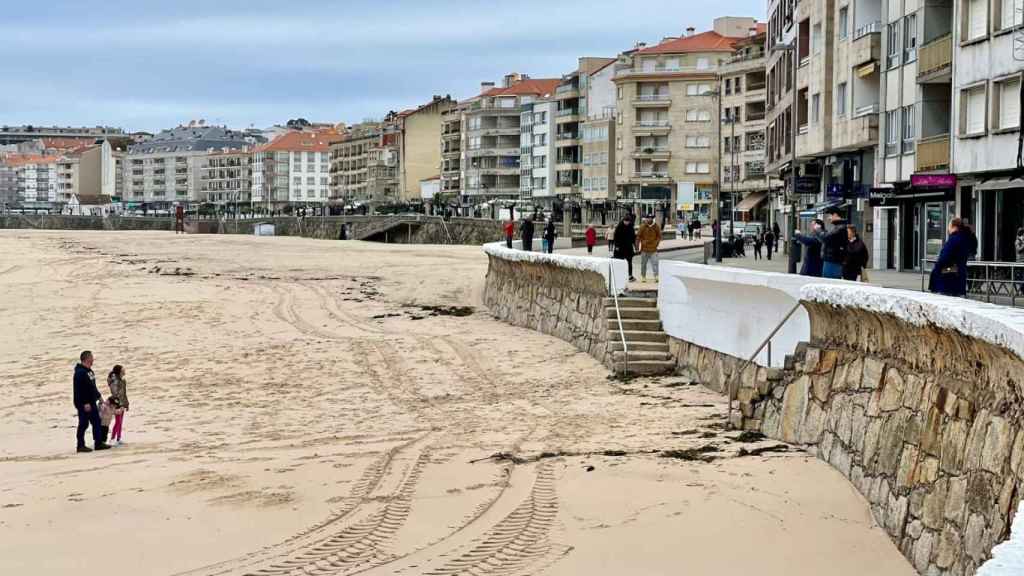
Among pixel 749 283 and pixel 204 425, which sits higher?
pixel 749 283

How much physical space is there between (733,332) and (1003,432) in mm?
8788

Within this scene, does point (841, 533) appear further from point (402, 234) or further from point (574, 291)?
point (402, 234)

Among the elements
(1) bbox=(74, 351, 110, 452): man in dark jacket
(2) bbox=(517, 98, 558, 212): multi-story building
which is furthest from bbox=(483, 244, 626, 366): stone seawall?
(2) bbox=(517, 98, 558, 212): multi-story building

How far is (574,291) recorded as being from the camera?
76.9ft

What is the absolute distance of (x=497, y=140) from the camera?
135500 millimetres

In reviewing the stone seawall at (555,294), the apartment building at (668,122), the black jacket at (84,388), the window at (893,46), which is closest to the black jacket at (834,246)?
the stone seawall at (555,294)

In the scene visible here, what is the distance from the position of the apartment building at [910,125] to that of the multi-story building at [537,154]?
8163 cm

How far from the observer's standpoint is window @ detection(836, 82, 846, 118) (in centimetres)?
3875

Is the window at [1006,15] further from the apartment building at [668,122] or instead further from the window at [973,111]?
the apartment building at [668,122]

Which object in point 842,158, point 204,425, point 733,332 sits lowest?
point 204,425

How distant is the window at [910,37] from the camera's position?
33.5 metres

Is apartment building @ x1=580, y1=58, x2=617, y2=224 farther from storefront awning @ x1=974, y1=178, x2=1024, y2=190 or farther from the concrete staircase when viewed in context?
the concrete staircase

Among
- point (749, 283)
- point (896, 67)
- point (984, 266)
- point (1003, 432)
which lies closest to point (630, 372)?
point (749, 283)

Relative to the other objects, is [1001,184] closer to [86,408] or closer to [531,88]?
[86,408]
